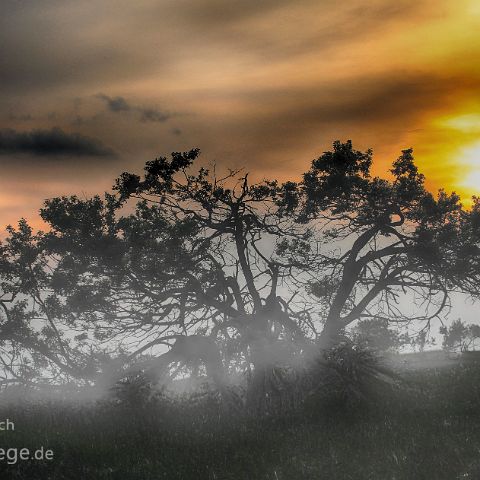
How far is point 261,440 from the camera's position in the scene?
533 inches

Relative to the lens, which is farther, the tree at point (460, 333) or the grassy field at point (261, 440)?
the tree at point (460, 333)

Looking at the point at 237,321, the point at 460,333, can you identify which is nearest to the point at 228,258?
the point at 237,321

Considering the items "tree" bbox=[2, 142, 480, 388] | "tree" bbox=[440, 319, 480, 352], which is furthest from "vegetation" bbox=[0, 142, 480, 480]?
"tree" bbox=[440, 319, 480, 352]

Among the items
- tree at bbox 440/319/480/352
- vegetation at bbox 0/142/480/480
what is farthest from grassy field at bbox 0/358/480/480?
tree at bbox 440/319/480/352

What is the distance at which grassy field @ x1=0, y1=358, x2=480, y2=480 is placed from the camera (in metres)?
11.6

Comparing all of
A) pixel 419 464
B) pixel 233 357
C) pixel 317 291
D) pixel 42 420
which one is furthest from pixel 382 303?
pixel 42 420

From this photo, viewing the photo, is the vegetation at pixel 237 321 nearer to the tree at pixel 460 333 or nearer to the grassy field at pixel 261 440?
the grassy field at pixel 261 440

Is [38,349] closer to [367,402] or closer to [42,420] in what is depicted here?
[42,420]

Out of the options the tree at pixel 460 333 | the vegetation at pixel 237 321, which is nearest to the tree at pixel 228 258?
the vegetation at pixel 237 321

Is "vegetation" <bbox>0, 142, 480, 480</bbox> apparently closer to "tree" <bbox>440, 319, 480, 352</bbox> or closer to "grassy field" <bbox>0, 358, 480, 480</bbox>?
"grassy field" <bbox>0, 358, 480, 480</bbox>

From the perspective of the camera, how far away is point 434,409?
602 inches

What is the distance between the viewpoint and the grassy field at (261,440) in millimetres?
11625

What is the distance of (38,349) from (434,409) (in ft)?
59.7

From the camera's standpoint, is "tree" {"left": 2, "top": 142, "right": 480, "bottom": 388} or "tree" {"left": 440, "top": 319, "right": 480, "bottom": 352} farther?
Result: "tree" {"left": 440, "top": 319, "right": 480, "bottom": 352}
